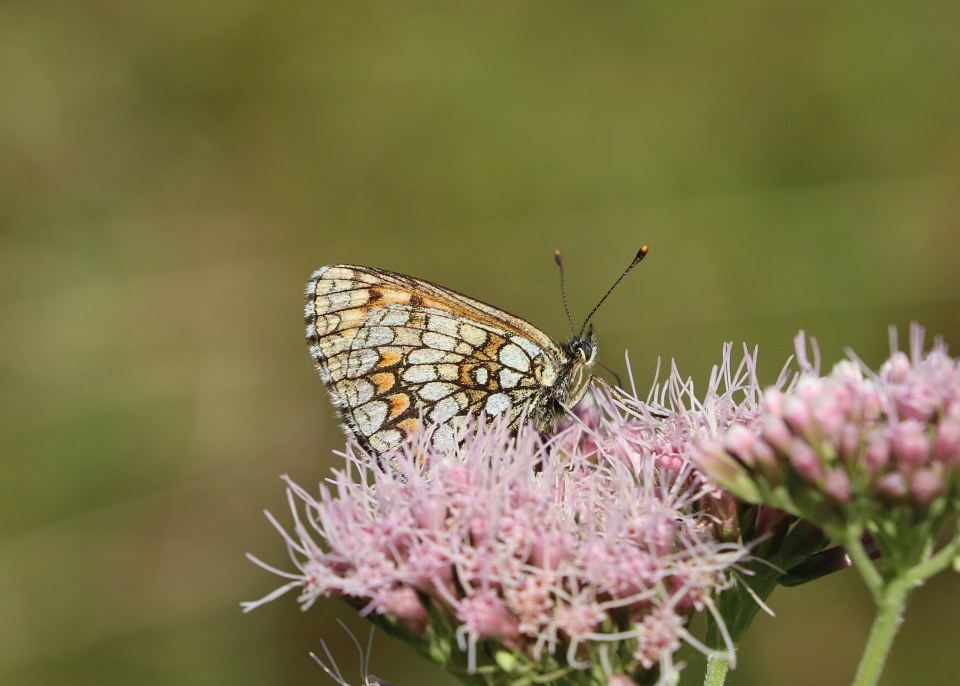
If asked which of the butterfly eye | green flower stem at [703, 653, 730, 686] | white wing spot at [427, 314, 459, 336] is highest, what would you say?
white wing spot at [427, 314, 459, 336]

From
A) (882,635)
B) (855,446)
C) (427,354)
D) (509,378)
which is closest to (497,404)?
(509,378)

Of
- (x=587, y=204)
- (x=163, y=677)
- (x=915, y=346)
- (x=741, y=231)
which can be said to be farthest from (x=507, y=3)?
(x=915, y=346)

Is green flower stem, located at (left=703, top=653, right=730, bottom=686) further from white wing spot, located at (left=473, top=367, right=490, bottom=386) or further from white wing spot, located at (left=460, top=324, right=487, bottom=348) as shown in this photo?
white wing spot, located at (left=460, top=324, right=487, bottom=348)

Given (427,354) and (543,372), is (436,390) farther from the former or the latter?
(543,372)

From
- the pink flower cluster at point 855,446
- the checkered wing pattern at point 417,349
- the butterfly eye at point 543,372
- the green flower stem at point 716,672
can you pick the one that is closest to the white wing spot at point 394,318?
the checkered wing pattern at point 417,349

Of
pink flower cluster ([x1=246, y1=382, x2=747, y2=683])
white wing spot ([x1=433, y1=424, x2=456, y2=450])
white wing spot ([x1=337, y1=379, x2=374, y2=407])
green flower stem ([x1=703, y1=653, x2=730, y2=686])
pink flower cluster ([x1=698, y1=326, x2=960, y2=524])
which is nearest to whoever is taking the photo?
pink flower cluster ([x1=698, y1=326, x2=960, y2=524])

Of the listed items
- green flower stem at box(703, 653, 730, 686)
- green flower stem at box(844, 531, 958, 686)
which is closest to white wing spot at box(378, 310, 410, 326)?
green flower stem at box(703, 653, 730, 686)

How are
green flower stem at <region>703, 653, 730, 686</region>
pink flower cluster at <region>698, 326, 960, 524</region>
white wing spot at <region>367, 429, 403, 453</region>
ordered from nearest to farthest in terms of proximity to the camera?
pink flower cluster at <region>698, 326, 960, 524</region>
green flower stem at <region>703, 653, 730, 686</region>
white wing spot at <region>367, 429, 403, 453</region>
